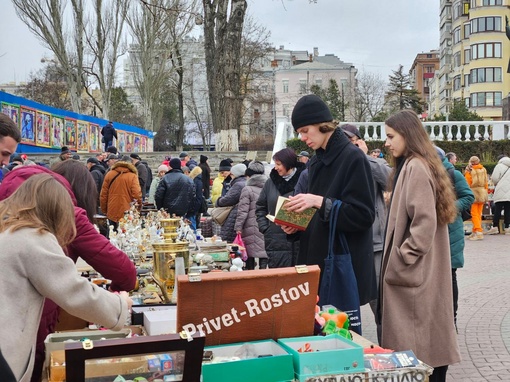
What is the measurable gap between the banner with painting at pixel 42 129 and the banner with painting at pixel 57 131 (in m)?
0.46

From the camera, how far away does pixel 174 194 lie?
41.2 feet

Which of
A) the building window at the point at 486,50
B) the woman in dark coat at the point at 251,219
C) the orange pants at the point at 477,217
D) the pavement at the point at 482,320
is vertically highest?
the building window at the point at 486,50

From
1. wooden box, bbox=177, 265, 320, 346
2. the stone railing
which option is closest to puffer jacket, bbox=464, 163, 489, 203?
the stone railing

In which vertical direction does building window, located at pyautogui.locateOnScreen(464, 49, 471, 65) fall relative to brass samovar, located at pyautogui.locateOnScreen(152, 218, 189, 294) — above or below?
above

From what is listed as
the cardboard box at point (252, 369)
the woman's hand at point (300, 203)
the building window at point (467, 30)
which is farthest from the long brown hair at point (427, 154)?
the building window at point (467, 30)

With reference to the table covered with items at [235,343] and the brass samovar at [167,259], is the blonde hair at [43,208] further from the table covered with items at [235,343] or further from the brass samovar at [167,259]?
the brass samovar at [167,259]

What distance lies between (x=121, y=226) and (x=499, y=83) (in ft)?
223

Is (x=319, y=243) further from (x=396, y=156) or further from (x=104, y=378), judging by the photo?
(x=104, y=378)

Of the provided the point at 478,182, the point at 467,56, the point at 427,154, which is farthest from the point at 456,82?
the point at 427,154

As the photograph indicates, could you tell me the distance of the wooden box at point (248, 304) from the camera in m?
3.08

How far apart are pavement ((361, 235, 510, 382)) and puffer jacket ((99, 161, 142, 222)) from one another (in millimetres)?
5195

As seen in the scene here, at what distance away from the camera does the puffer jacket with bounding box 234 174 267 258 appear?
9406 millimetres

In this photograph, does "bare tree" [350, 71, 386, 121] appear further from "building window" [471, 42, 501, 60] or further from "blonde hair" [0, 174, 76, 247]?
"blonde hair" [0, 174, 76, 247]

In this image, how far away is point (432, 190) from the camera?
4.41 m
